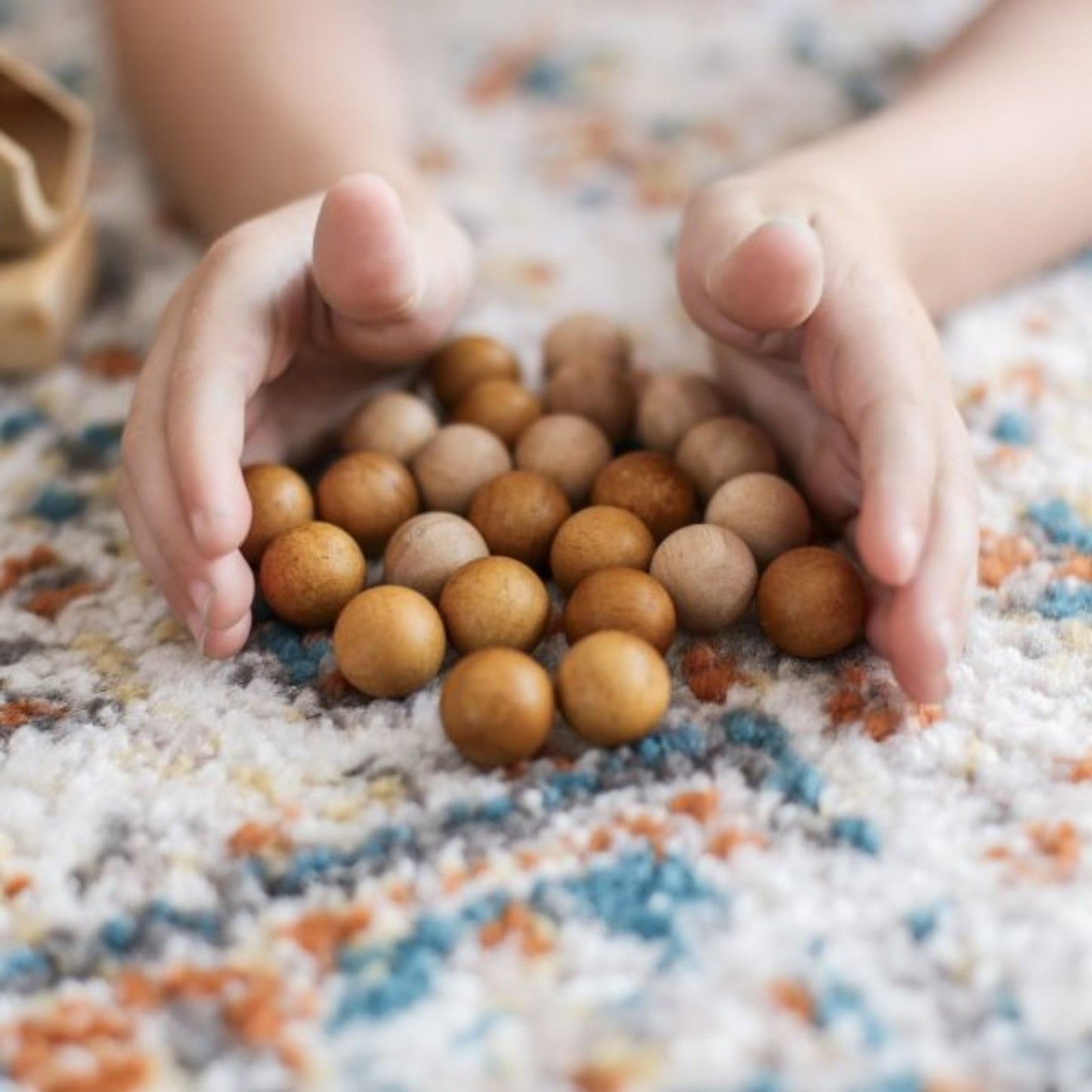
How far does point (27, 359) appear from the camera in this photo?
3.17 ft

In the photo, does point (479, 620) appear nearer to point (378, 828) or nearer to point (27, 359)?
point (378, 828)

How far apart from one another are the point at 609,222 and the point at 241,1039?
0.75 metres

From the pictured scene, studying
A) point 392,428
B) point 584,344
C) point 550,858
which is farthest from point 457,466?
point 550,858

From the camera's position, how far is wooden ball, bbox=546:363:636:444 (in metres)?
0.83

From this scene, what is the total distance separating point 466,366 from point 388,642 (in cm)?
26

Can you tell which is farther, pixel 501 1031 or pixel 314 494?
pixel 314 494

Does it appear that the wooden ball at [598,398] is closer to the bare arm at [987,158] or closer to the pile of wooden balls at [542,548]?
the pile of wooden balls at [542,548]

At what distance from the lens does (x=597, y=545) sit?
715mm

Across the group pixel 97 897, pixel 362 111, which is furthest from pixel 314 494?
pixel 362 111

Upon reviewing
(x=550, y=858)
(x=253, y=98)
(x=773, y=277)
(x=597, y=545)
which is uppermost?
(x=253, y=98)

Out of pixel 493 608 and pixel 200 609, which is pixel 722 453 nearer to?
pixel 493 608

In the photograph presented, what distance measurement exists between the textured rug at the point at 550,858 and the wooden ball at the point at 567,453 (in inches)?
5.1

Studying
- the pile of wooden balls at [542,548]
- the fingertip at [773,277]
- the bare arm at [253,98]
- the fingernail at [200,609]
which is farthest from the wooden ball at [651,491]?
the bare arm at [253,98]

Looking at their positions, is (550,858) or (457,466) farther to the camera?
(457,466)
